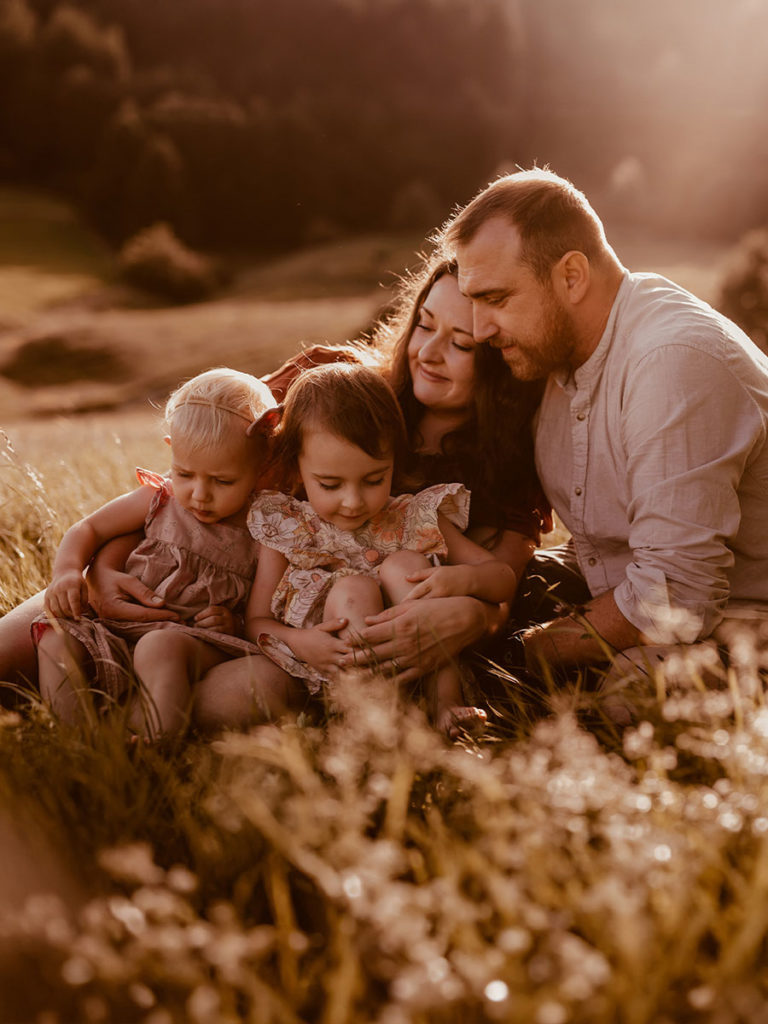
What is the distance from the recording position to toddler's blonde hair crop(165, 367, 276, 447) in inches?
127

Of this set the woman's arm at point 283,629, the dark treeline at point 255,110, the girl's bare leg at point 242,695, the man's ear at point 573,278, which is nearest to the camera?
the girl's bare leg at point 242,695

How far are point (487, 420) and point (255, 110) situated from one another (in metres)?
44.7

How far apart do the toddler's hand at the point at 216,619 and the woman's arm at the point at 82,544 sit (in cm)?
43

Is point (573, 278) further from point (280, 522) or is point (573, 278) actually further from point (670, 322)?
point (280, 522)

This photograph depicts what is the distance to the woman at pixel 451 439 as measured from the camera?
329 centimetres

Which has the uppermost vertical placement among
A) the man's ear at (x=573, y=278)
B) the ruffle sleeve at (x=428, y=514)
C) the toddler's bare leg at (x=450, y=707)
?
the man's ear at (x=573, y=278)

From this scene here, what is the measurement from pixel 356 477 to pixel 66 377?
25.3 m

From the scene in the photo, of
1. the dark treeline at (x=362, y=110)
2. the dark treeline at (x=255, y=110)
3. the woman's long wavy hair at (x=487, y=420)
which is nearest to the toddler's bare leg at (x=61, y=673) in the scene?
the woman's long wavy hair at (x=487, y=420)

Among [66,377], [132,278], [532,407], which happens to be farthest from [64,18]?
[532,407]

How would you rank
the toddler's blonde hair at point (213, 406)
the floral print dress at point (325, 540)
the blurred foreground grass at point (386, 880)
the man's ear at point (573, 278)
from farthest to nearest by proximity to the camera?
the man's ear at point (573, 278), the floral print dress at point (325, 540), the toddler's blonde hair at point (213, 406), the blurred foreground grass at point (386, 880)

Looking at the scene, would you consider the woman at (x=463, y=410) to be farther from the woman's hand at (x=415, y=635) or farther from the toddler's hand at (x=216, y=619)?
the toddler's hand at (x=216, y=619)

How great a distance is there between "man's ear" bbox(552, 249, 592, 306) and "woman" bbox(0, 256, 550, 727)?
1.28ft

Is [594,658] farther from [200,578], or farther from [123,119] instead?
[123,119]

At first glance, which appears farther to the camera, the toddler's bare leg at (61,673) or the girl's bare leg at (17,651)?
the girl's bare leg at (17,651)
